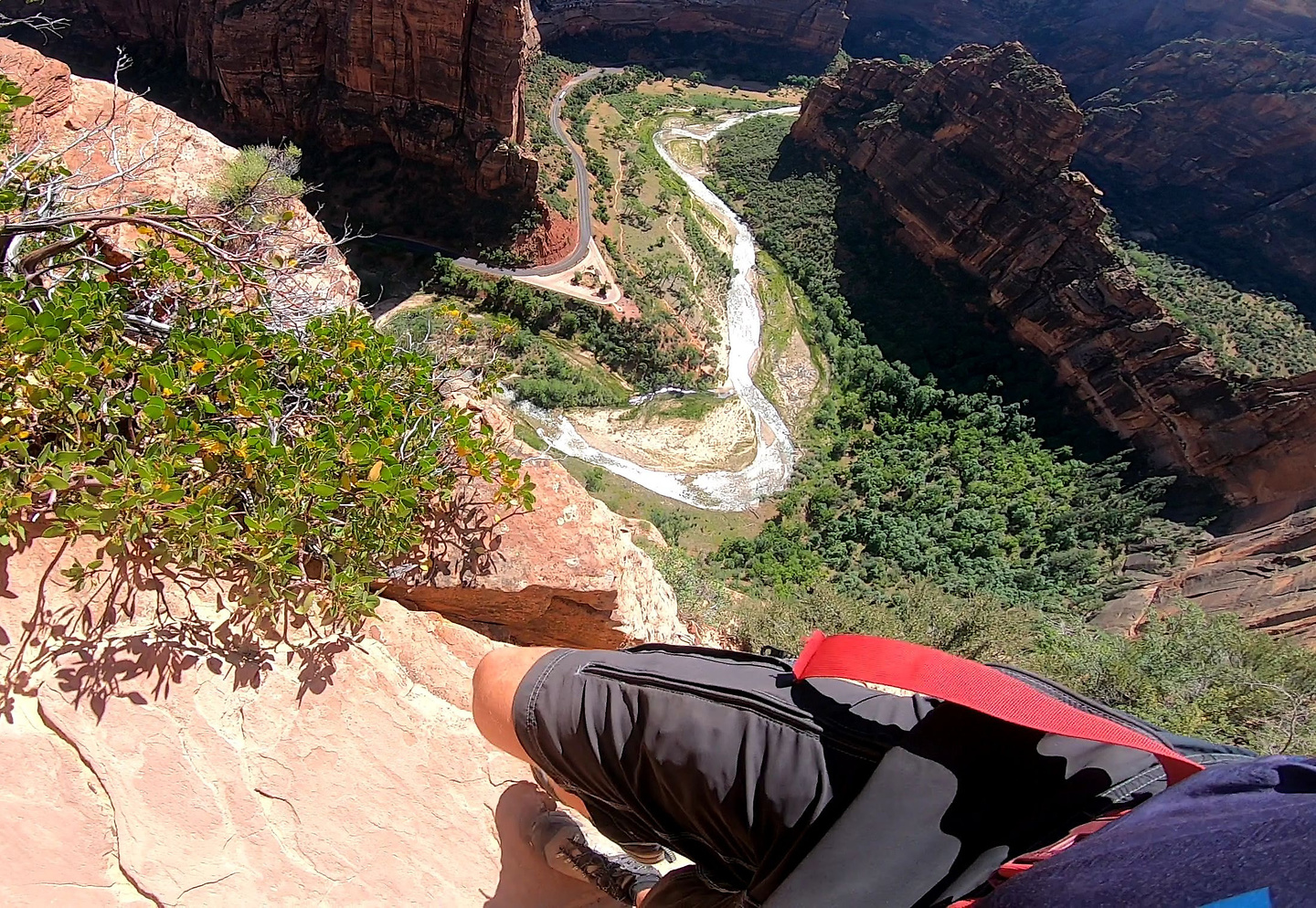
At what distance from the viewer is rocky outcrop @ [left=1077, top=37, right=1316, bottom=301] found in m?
32.2

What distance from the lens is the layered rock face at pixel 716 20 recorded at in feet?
153

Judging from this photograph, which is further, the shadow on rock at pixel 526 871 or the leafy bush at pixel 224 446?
the shadow on rock at pixel 526 871

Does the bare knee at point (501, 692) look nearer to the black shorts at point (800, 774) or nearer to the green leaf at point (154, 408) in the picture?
the black shorts at point (800, 774)

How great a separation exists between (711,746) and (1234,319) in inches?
1260

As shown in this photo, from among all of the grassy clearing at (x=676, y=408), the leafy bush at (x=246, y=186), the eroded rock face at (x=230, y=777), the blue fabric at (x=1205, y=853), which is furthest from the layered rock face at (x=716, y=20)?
the blue fabric at (x=1205, y=853)

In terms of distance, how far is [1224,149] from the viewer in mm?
37688

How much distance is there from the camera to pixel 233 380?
282cm

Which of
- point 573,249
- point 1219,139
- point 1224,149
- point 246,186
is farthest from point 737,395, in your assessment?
point 1219,139

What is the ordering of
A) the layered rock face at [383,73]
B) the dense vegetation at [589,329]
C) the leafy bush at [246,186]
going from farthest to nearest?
the dense vegetation at [589,329]
the layered rock face at [383,73]
the leafy bush at [246,186]

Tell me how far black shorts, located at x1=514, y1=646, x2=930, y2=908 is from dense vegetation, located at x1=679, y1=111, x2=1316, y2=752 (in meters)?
4.80

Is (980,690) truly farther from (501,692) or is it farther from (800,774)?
(501,692)

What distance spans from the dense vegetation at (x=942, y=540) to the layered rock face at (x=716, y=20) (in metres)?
23.3

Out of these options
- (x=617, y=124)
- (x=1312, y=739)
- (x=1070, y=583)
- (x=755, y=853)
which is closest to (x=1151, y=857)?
(x=755, y=853)

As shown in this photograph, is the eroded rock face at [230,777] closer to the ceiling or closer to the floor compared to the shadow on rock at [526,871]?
closer to the ceiling
